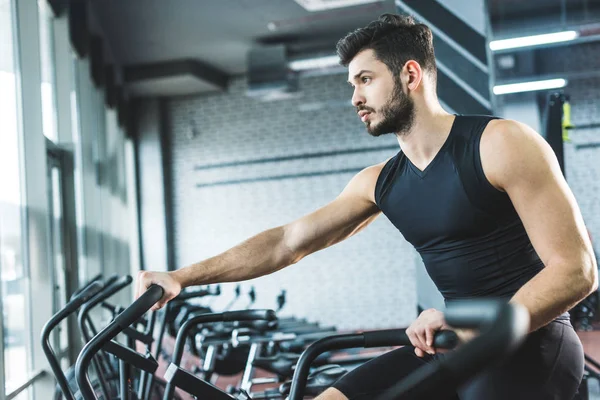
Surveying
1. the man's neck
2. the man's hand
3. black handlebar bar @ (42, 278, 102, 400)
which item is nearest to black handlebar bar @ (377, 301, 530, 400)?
the man's hand

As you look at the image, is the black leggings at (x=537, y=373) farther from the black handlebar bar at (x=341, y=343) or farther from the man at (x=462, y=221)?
the black handlebar bar at (x=341, y=343)

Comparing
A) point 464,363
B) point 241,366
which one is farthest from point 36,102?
point 464,363

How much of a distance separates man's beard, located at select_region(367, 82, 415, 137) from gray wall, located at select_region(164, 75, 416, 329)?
798 centimetres

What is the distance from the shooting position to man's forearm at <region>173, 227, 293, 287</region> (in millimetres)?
1846

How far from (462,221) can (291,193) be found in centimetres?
849

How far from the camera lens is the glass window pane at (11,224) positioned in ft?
14.8

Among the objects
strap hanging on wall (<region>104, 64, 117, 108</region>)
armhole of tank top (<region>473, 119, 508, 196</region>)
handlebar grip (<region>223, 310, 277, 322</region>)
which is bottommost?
handlebar grip (<region>223, 310, 277, 322</region>)

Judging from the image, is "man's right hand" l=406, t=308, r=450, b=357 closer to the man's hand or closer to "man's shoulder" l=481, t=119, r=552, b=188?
the man's hand

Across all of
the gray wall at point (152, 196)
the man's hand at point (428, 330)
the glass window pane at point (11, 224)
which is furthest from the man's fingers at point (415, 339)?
the gray wall at point (152, 196)

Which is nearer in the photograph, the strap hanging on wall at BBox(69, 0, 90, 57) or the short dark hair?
the short dark hair

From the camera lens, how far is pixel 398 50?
1789 millimetres

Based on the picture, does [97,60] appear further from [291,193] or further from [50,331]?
[50,331]

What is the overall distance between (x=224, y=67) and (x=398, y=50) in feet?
28.3

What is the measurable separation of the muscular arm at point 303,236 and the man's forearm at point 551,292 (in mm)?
633
